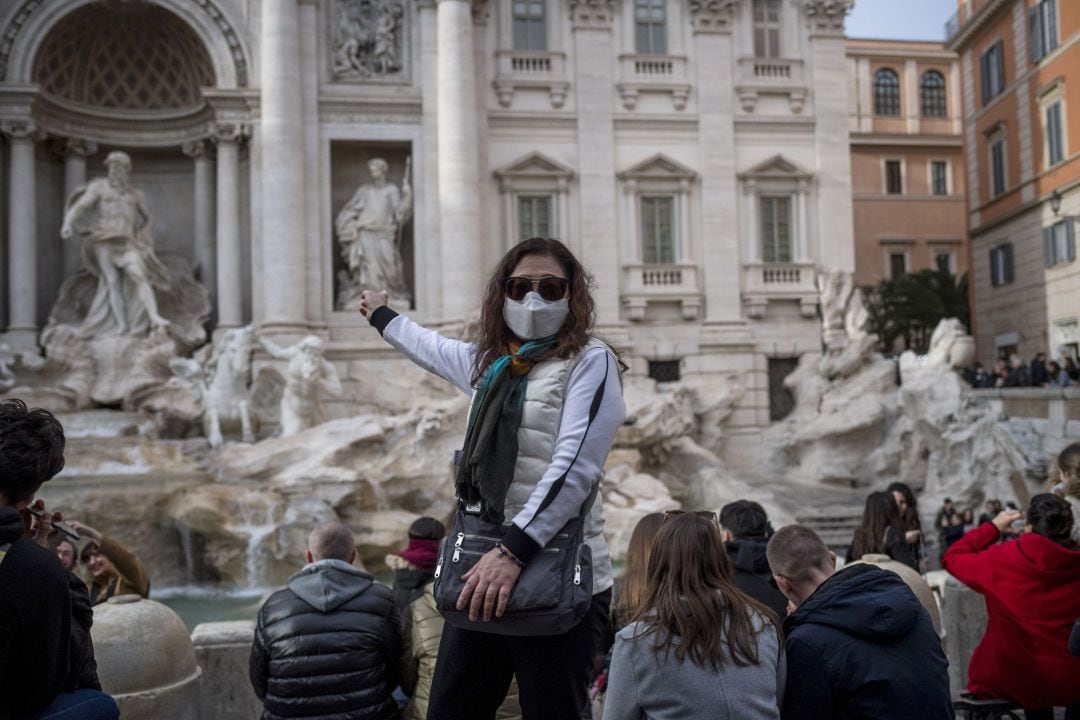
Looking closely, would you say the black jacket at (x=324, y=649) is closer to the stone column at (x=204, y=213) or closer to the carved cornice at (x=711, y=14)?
the stone column at (x=204, y=213)

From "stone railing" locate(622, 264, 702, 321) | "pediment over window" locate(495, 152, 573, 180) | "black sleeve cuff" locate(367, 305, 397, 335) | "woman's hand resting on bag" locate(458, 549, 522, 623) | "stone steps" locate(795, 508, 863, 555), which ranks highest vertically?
"pediment over window" locate(495, 152, 573, 180)

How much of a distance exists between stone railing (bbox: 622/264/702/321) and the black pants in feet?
61.1

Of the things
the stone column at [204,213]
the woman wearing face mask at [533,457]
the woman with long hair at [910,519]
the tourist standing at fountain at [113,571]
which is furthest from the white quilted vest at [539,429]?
the stone column at [204,213]

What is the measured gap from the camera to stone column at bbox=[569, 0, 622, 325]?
69.9 ft

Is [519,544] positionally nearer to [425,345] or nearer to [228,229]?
[425,345]

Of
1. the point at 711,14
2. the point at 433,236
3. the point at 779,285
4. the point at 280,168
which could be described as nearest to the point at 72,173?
the point at 280,168

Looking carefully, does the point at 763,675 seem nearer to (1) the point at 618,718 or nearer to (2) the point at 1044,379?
(1) the point at 618,718

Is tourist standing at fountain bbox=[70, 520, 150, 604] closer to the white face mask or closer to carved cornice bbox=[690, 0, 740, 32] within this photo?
the white face mask

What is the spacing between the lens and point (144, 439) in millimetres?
14586

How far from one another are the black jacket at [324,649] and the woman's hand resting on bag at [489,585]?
51.3 inches

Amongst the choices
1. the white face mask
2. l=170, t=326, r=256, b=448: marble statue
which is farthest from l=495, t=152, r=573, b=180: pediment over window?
the white face mask

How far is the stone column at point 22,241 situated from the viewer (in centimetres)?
1867

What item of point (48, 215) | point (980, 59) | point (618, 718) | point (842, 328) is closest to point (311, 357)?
point (48, 215)

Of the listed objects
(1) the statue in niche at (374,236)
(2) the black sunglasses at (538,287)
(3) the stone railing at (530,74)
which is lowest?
(2) the black sunglasses at (538,287)
